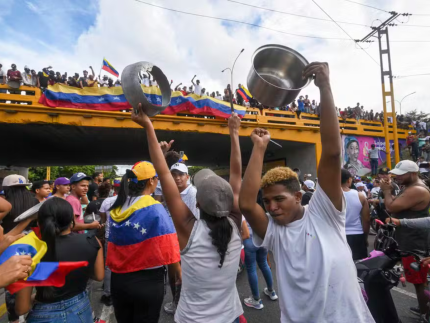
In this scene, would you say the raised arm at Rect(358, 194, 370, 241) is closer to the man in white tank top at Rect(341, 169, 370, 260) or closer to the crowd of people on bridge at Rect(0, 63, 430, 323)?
the man in white tank top at Rect(341, 169, 370, 260)

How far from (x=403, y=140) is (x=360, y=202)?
57.8ft

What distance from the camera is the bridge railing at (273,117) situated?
860 cm

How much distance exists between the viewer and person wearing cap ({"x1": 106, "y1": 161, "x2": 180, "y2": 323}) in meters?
2.10

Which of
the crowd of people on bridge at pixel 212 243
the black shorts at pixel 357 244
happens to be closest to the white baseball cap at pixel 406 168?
the black shorts at pixel 357 244

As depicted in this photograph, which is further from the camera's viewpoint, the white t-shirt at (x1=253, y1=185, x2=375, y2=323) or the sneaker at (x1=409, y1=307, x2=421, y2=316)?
the sneaker at (x1=409, y1=307, x2=421, y2=316)

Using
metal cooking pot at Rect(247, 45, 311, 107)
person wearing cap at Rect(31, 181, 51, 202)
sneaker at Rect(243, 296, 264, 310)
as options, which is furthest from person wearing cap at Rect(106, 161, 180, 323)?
person wearing cap at Rect(31, 181, 51, 202)

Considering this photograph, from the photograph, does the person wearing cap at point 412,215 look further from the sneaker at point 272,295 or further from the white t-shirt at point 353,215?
the sneaker at point 272,295

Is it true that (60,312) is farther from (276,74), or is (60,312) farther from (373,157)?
(373,157)

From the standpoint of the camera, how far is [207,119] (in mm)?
10469

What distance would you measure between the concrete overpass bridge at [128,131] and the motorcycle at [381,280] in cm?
841

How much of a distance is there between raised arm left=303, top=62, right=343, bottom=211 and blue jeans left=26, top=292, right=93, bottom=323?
1910mm

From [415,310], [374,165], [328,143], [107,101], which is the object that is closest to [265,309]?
[415,310]

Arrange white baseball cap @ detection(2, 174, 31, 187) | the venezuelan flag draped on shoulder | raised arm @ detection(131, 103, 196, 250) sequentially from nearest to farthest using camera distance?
raised arm @ detection(131, 103, 196, 250), white baseball cap @ detection(2, 174, 31, 187), the venezuelan flag draped on shoulder

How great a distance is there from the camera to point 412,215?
3.16 metres
